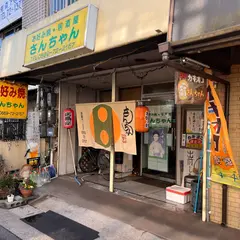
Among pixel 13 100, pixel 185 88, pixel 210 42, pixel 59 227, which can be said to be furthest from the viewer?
pixel 13 100

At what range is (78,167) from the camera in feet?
32.5

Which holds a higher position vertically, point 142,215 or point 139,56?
point 139,56

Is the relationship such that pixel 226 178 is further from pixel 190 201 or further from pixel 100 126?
pixel 100 126

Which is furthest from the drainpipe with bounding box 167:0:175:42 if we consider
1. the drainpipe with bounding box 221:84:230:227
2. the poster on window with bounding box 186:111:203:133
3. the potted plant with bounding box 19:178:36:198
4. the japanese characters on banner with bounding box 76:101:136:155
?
the potted plant with bounding box 19:178:36:198

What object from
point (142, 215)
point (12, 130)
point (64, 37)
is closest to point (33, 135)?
point (12, 130)

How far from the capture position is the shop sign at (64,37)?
5434 mm

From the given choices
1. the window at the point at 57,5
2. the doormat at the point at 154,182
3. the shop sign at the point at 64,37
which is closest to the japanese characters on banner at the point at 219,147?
the shop sign at the point at 64,37

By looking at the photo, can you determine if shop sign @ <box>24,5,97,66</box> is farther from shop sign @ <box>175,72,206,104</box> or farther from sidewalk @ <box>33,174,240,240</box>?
sidewalk @ <box>33,174,240,240</box>

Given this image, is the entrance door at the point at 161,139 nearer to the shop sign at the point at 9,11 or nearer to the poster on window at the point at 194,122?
the poster on window at the point at 194,122

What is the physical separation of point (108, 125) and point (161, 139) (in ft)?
7.00

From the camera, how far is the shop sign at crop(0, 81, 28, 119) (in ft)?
27.5

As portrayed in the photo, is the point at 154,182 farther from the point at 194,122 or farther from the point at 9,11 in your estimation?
the point at 9,11

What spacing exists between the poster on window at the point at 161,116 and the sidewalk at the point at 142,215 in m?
2.90

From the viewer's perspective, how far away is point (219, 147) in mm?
4777
